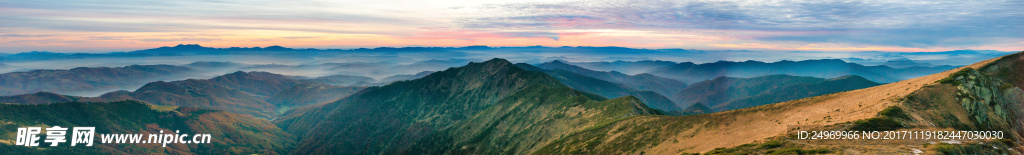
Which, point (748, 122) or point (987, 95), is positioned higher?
point (987, 95)

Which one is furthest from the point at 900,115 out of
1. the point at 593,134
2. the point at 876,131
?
the point at 593,134

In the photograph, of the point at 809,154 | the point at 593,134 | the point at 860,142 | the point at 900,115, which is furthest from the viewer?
the point at 593,134

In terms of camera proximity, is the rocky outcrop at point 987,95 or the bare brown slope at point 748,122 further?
the rocky outcrop at point 987,95

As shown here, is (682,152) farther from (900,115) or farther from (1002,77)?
(1002,77)

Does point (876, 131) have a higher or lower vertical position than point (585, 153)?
higher

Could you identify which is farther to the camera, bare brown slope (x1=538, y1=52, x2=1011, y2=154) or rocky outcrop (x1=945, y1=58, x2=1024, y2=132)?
rocky outcrop (x1=945, y1=58, x2=1024, y2=132)

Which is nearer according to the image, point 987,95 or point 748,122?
point 987,95

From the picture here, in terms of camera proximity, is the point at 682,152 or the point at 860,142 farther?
the point at 682,152

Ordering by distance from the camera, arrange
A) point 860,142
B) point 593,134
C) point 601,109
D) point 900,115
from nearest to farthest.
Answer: point 860,142 < point 900,115 < point 593,134 < point 601,109
